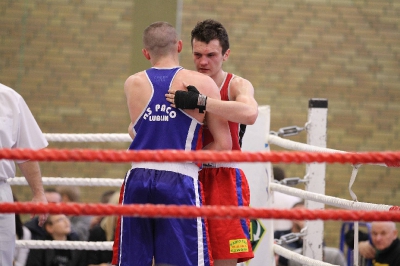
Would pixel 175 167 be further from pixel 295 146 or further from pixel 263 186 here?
pixel 263 186

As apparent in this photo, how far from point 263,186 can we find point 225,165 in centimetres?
94

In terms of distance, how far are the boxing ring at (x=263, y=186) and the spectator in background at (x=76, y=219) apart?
4.62ft

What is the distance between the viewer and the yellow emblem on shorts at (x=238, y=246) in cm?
307

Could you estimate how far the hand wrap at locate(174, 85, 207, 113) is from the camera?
281 centimetres

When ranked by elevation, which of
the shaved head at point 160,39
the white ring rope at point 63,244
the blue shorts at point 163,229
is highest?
the shaved head at point 160,39

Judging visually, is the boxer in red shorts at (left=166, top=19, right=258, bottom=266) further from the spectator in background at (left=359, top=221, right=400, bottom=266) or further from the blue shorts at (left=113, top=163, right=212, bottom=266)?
the spectator in background at (left=359, top=221, right=400, bottom=266)

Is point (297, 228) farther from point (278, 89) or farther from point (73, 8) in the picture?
point (73, 8)

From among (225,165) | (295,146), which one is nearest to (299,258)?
(295,146)

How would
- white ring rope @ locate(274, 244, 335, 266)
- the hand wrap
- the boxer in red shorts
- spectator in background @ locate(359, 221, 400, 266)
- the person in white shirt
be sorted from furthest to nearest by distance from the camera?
Result: spectator in background @ locate(359, 221, 400, 266) < white ring rope @ locate(274, 244, 335, 266) < the person in white shirt < the boxer in red shorts < the hand wrap

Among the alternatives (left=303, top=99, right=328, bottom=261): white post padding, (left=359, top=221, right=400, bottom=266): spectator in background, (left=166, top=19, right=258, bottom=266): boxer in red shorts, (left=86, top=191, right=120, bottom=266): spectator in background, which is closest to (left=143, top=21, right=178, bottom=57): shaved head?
(left=166, top=19, right=258, bottom=266): boxer in red shorts

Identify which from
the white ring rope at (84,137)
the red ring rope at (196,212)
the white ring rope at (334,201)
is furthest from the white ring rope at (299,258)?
the red ring rope at (196,212)

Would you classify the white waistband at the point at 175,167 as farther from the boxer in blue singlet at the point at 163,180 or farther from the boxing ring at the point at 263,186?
the boxing ring at the point at 263,186

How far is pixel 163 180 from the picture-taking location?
2871mm

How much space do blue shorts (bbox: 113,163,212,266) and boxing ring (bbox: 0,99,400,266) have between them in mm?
353
